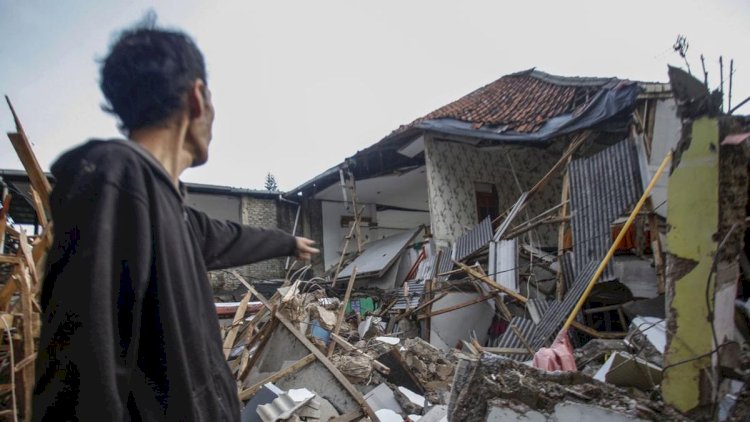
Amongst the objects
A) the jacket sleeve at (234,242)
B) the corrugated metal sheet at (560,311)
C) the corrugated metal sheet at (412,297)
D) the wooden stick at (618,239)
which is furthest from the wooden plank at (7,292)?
the corrugated metal sheet at (412,297)

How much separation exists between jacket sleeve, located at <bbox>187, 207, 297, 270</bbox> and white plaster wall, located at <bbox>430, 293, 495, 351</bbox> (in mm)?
5806

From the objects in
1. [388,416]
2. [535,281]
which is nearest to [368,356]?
[388,416]

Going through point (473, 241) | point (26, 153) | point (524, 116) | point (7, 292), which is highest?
point (524, 116)

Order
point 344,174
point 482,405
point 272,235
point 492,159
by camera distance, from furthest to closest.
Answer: point 344,174 < point 492,159 < point 482,405 < point 272,235

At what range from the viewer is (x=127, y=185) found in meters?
0.85

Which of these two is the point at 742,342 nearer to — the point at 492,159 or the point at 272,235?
the point at 272,235

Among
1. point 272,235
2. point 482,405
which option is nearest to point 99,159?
point 272,235

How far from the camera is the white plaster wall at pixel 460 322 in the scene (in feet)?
22.6

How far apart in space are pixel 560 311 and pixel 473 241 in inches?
104

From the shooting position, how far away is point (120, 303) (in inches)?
33.4

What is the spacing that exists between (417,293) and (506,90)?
680cm

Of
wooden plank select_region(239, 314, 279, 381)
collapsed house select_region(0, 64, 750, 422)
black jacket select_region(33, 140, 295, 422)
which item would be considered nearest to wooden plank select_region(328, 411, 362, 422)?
collapsed house select_region(0, 64, 750, 422)

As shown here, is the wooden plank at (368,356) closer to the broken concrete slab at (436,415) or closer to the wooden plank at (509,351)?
the broken concrete slab at (436,415)

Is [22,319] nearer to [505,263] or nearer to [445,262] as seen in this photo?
[505,263]
